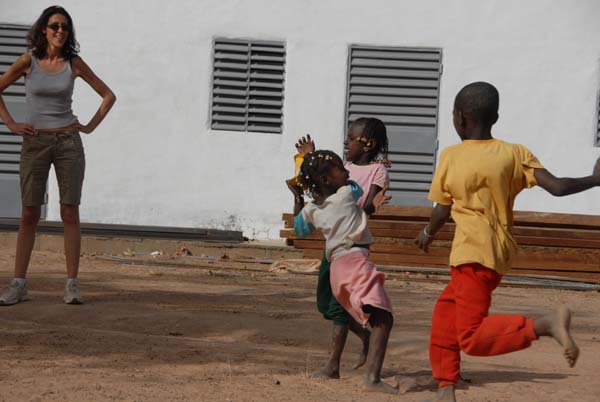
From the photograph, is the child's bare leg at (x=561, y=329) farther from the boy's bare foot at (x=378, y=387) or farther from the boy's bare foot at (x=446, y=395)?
the boy's bare foot at (x=378, y=387)

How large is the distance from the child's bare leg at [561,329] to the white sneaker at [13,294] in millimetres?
4220

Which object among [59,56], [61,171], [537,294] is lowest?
[537,294]

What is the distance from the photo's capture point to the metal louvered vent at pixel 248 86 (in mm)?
14258

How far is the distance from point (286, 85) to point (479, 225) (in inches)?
363

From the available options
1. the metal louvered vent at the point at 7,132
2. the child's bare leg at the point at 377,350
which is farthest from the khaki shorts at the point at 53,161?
the metal louvered vent at the point at 7,132

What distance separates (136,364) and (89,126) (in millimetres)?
2677

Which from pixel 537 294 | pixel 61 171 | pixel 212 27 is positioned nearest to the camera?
pixel 61 171

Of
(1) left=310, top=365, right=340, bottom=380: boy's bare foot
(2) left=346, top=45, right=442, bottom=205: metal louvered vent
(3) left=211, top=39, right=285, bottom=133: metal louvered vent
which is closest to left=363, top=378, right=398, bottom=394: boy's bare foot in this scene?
(1) left=310, top=365, right=340, bottom=380: boy's bare foot

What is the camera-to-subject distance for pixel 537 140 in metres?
14.0

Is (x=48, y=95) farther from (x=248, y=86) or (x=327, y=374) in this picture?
(x=248, y=86)

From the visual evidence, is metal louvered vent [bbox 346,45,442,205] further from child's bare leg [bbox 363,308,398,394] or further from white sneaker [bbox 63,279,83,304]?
child's bare leg [bbox 363,308,398,394]

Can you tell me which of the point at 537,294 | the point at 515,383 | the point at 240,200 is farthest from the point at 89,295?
the point at 240,200

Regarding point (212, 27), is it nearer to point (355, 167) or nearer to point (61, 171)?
point (61, 171)

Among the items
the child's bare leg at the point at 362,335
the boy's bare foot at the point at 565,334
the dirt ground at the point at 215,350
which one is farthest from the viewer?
the child's bare leg at the point at 362,335
